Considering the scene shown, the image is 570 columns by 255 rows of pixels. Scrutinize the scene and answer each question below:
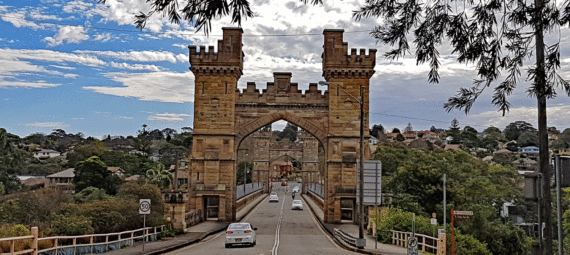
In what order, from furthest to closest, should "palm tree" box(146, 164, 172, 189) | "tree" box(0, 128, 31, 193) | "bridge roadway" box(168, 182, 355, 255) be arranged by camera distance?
"palm tree" box(146, 164, 172, 189) → "tree" box(0, 128, 31, 193) → "bridge roadway" box(168, 182, 355, 255)

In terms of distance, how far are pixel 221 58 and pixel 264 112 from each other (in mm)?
5073

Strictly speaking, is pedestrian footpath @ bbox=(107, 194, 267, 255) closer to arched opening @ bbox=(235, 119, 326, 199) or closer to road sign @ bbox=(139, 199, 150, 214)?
road sign @ bbox=(139, 199, 150, 214)

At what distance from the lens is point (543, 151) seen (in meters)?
8.34

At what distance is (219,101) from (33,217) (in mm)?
14692

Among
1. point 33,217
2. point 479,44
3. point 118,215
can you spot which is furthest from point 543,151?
point 33,217

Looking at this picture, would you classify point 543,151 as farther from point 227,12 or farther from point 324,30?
point 324,30

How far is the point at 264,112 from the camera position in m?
36.5

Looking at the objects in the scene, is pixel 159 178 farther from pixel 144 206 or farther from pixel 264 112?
pixel 144 206

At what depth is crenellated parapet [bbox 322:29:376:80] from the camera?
3575 centimetres

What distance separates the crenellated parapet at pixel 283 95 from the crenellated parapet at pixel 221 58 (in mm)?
2012

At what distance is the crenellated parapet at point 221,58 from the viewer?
36.2m

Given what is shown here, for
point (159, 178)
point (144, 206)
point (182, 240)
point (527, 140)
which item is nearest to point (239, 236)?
point (182, 240)

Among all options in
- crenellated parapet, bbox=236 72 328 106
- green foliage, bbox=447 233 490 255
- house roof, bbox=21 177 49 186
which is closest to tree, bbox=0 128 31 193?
house roof, bbox=21 177 49 186

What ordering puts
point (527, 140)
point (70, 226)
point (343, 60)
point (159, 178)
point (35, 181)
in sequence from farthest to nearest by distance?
point (527, 140)
point (35, 181)
point (159, 178)
point (343, 60)
point (70, 226)
